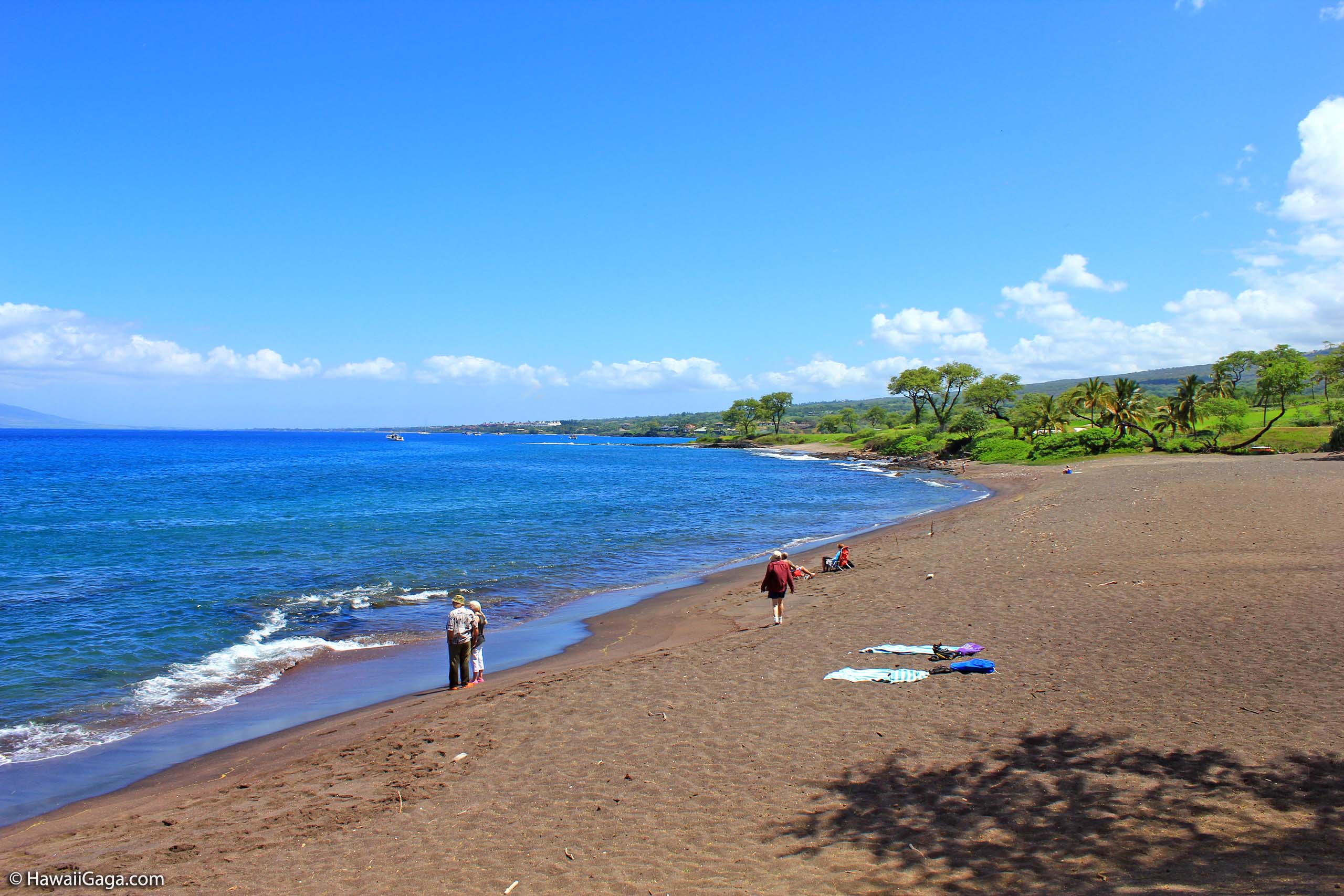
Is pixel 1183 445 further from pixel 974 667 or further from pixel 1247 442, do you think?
pixel 974 667

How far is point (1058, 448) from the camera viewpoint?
2825 inches

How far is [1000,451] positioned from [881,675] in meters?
78.0

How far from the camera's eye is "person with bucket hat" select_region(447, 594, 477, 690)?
1262 cm

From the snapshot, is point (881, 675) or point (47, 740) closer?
point (881, 675)

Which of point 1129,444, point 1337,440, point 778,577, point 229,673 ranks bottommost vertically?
point 229,673

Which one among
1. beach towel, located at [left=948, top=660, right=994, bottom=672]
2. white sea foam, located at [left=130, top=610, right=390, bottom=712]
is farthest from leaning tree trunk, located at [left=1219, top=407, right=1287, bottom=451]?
white sea foam, located at [left=130, top=610, right=390, bottom=712]

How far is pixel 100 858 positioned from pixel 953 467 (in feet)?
257

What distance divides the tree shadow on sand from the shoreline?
812 cm

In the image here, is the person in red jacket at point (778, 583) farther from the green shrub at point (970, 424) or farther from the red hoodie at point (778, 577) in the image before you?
the green shrub at point (970, 424)

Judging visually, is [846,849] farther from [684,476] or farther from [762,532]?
[684,476]

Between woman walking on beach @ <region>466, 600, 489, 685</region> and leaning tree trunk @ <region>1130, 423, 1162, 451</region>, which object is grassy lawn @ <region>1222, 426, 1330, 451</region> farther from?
woman walking on beach @ <region>466, 600, 489, 685</region>

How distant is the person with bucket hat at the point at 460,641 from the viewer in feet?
41.4

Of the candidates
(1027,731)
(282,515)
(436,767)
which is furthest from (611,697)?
(282,515)

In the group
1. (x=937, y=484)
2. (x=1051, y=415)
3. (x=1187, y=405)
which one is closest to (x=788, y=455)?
(x=1051, y=415)
